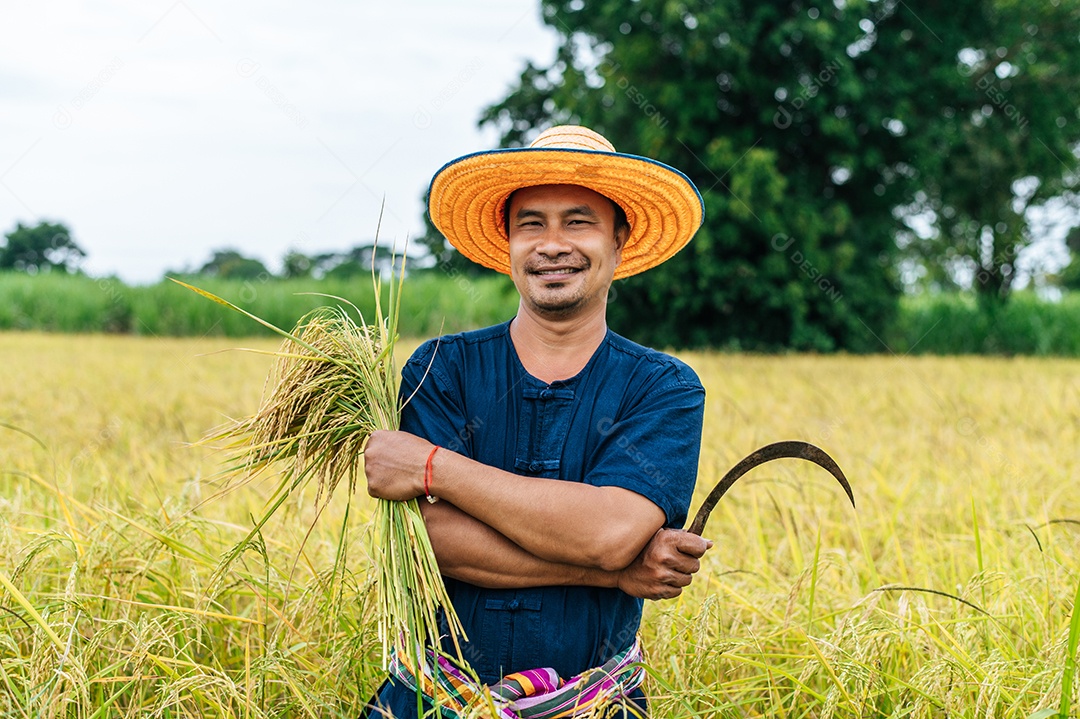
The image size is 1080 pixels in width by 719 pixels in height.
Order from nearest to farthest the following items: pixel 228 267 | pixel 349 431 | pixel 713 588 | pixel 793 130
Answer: pixel 349 431 → pixel 713 588 → pixel 793 130 → pixel 228 267

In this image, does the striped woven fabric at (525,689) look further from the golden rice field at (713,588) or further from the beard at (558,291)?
the beard at (558,291)

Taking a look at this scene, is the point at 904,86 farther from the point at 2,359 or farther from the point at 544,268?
the point at 544,268

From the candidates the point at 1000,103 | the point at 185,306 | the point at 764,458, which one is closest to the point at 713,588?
the point at 764,458

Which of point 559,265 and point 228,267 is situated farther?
point 228,267

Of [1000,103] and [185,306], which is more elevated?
[1000,103]

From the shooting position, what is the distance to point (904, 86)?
14.2 m

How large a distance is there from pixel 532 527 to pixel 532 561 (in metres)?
0.09

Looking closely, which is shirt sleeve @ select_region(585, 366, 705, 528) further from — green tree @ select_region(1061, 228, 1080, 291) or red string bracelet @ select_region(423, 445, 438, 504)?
green tree @ select_region(1061, 228, 1080, 291)

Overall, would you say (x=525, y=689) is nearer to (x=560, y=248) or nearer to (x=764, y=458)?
(x=764, y=458)

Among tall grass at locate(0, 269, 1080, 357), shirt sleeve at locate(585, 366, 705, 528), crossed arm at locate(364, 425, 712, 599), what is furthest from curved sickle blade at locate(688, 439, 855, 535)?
tall grass at locate(0, 269, 1080, 357)

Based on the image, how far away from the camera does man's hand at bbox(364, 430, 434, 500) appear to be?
1794mm

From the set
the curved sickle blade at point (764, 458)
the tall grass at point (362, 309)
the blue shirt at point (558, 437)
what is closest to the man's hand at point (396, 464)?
the blue shirt at point (558, 437)

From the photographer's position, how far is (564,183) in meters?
1.97

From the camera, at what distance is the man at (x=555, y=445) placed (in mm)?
1776
